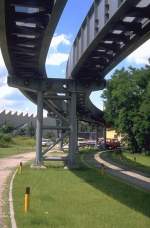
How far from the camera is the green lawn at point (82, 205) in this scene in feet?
49.1

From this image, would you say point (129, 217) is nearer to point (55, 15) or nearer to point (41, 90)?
point (55, 15)

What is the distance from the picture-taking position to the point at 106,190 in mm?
23828

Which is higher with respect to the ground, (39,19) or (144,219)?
(39,19)

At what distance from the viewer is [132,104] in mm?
81562

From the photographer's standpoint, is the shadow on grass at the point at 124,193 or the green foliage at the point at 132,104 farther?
the green foliage at the point at 132,104

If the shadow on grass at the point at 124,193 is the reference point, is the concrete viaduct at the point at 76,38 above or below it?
above

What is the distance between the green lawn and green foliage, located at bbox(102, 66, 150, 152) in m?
47.2

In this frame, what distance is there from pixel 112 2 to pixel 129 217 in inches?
287

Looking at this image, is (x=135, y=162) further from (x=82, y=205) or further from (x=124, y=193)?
(x=82, y=205)

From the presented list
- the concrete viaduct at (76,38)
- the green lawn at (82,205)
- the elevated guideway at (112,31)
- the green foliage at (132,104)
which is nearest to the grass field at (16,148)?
the green foliage at (132,104)

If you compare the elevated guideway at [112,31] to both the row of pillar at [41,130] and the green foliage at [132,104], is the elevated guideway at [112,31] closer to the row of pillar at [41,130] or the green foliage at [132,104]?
the row of pillar at [41,130]

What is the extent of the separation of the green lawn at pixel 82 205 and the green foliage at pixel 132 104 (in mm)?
47198

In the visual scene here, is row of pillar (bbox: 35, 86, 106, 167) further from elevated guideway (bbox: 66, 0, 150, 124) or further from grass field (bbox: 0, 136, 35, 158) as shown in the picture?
grass field (bbox: 0, 136, 35, 158)

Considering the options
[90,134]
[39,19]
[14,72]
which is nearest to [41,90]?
[14,72]
